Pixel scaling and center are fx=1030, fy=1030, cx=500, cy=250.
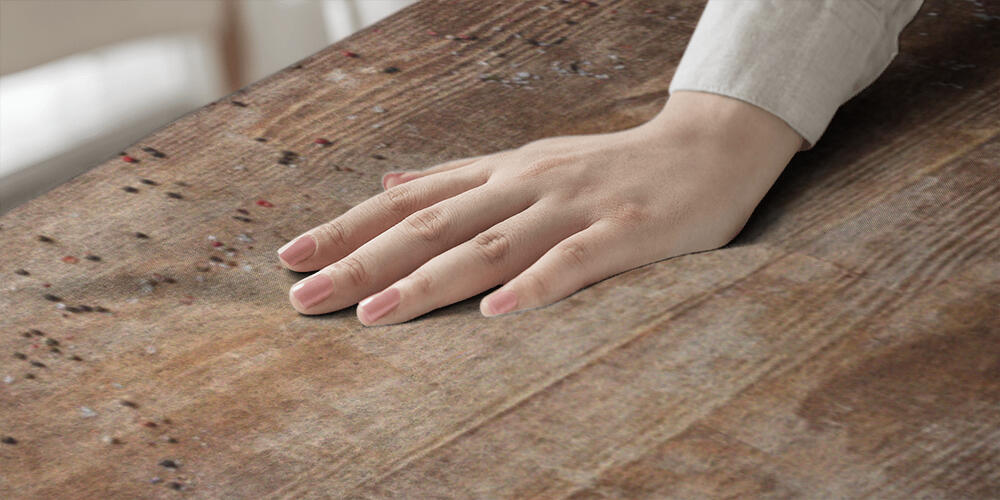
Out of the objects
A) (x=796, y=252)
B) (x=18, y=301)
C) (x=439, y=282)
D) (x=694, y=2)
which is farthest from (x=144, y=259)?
(x=694, y=2)

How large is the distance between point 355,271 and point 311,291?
34 mm

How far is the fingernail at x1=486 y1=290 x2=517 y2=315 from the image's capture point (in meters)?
0.62

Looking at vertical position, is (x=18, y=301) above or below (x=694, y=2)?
below

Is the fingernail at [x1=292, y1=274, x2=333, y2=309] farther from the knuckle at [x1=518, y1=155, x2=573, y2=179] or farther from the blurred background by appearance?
the blurred background

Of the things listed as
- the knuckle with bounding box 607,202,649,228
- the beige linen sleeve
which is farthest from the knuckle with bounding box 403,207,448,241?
the beige linen sleeve

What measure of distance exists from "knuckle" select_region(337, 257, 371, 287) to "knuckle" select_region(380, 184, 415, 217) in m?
0.07

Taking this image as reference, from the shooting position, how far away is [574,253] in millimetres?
651

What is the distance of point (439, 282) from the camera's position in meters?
0.64

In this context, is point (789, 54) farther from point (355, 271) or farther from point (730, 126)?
point (355, 271)

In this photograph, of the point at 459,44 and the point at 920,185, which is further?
the point at 459,44

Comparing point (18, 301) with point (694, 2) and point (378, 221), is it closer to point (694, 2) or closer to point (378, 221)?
point (378, 221)

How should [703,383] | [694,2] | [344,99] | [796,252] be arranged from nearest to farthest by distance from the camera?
[703,383], [796,252], [344,99], [694,2]

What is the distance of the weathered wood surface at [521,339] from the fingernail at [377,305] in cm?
1

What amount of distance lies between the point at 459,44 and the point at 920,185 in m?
0.44
